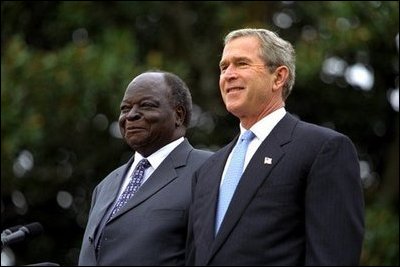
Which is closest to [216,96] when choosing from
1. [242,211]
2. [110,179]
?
[110,179]

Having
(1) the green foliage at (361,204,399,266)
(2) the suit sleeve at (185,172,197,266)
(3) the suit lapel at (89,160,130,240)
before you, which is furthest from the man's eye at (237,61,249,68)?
(1) the green foliage at (361,204,399,266)

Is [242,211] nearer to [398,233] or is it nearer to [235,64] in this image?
[235,64]

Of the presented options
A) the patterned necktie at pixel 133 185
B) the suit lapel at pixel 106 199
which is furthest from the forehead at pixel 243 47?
the suit lapel at pixel 106 199

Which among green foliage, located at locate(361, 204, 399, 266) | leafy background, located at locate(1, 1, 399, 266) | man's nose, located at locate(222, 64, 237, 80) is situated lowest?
green foliage, located at locate(361, 204, 399, 266)

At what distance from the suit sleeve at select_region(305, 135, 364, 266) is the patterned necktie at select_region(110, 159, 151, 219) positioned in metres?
1.16

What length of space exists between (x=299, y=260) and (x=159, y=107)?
128cm

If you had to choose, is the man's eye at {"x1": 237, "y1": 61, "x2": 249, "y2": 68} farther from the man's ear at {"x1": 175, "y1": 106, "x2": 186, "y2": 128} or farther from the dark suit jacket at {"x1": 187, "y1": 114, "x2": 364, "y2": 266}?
the man's ear at {"x1": 175, "y1": 106, "x2": 186, "y2": 128}

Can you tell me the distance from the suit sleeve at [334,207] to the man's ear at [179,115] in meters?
1.15

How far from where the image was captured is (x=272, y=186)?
426cm

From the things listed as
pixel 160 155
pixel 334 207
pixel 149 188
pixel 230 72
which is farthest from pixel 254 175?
pixel 160 155

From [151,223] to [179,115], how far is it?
2.30 feet

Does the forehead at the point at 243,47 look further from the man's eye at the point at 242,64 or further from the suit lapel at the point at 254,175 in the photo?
the suit lapel at the point at 254,175

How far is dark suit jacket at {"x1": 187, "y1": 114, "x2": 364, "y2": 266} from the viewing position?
13.3 feet

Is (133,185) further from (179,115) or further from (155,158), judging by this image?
(179,115)
